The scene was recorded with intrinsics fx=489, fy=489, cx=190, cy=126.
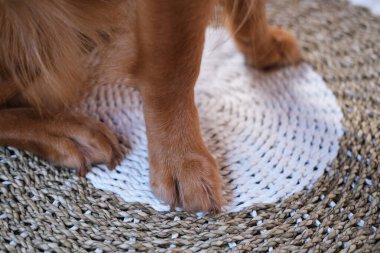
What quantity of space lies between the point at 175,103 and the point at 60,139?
24cm

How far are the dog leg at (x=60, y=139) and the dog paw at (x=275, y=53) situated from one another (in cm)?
49

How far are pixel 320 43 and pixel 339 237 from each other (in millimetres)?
681

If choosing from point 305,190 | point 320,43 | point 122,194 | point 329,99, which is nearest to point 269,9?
point 320,43

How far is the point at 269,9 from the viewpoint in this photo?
58.7 inches

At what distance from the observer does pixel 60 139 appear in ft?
3.09

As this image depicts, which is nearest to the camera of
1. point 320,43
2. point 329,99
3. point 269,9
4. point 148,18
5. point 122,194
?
point 148,18

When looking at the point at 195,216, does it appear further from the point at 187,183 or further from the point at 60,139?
the point at 60,139

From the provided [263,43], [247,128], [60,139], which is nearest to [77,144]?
[60,139]

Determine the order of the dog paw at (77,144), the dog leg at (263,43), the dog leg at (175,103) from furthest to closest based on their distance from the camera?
the dog leg at (263,43)
the dog paw at (77,144)
the dog leg at (175,103)

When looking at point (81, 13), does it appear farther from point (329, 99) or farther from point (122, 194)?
point (329, 99)

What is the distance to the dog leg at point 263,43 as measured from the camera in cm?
120

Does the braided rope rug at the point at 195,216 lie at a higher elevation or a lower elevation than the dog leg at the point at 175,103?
lower

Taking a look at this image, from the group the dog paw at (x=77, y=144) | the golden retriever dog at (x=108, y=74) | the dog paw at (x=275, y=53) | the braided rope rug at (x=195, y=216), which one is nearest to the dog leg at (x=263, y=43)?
the dog paw at (x=275, y=53)

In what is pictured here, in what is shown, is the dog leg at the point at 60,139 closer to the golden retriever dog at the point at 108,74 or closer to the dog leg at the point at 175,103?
the golden retriever dog at the point at 108,74
